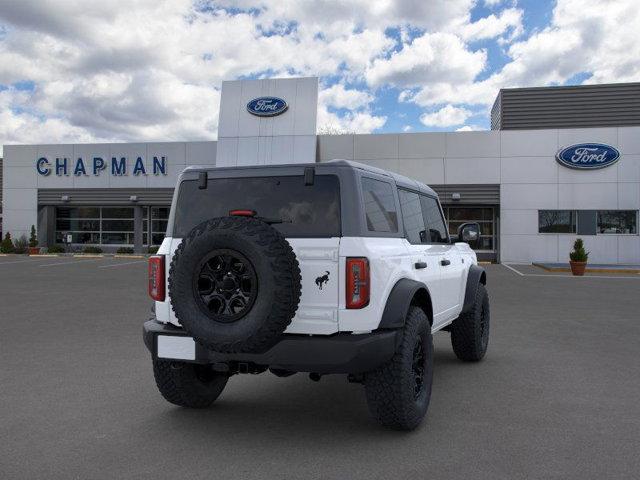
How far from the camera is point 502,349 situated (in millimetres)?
7512

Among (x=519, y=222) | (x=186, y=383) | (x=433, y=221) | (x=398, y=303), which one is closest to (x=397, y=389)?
(x=398, y=303)

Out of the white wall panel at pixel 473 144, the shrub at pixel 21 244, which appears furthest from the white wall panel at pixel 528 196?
the shrub at pixel 21 244

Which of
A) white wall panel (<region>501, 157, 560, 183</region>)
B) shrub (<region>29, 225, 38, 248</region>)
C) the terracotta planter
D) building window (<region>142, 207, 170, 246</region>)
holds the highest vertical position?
white wall panel (<region>501, 157, 560, 183</region>)

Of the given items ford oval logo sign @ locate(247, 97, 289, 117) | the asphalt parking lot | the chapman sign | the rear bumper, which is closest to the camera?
the asphalt parking lot

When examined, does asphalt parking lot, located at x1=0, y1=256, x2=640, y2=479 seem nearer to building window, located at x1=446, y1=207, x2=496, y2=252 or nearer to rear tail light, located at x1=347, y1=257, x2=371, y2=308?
rear tail light, located at x1=347, y1=257, x2=371, y2=308

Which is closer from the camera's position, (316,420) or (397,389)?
(397,389)

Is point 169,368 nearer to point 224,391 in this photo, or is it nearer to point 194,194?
point 224,391

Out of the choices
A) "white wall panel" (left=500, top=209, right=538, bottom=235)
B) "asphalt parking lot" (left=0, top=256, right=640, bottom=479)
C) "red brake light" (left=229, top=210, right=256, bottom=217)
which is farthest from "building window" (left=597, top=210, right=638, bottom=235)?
"red brake light" (left=229, top=210, right=256, bottom=217)

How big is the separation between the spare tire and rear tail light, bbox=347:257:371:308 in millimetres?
338

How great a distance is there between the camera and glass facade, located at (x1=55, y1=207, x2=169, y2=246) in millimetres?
34031

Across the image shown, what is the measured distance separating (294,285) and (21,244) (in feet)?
110

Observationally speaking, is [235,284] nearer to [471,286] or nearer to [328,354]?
[328,354]

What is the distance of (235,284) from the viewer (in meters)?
3.88

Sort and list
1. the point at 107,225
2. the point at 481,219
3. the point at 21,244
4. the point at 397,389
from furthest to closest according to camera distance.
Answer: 1. the point at 107,225
2. the point at 21,244
3. the point at 481,219
4. the point at 397,389
